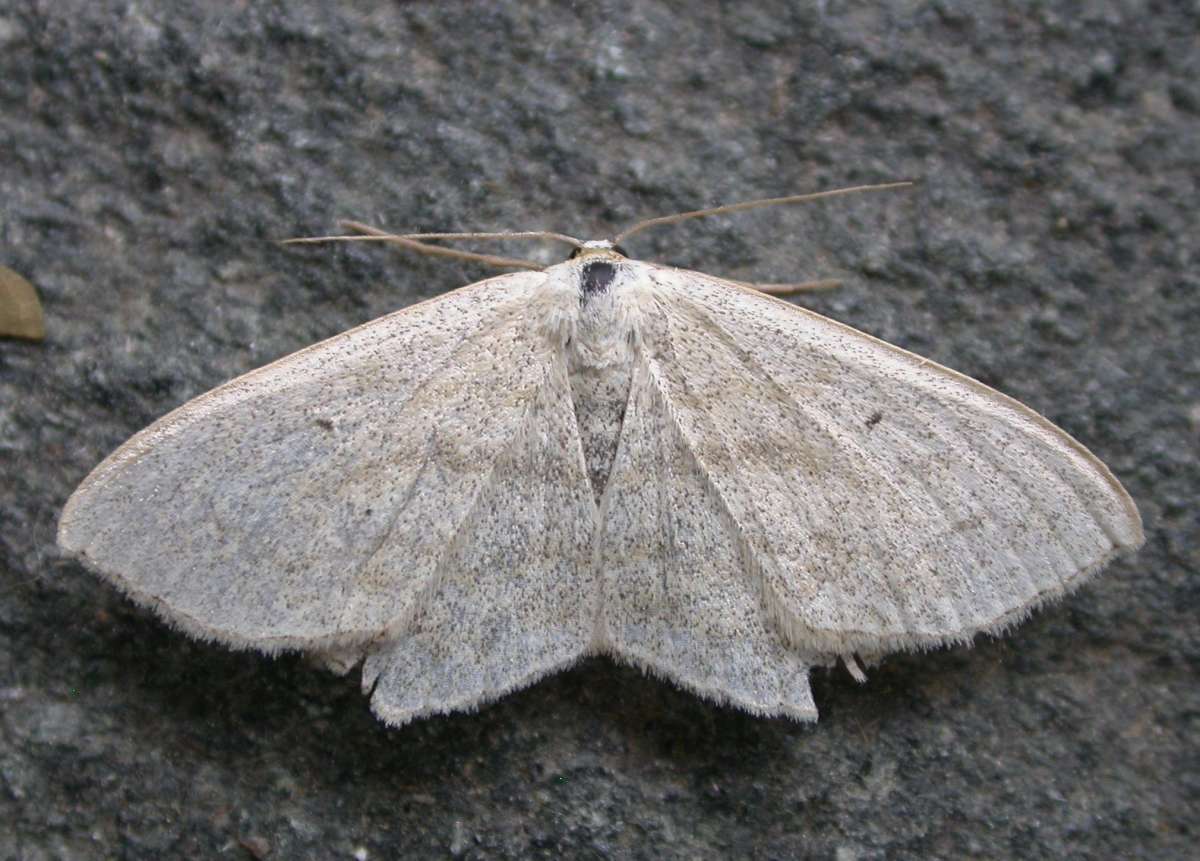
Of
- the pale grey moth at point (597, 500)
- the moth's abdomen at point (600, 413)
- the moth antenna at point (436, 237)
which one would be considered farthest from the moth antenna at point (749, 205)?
the moth's abdomen at point (600, 413)

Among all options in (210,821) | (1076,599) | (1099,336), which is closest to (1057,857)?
(1076,599)

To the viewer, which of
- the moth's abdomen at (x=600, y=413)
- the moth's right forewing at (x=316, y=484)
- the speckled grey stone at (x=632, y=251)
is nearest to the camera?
the moth's right forewing at (x=316, y=484)

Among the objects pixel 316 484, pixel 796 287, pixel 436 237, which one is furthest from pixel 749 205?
pixel 316 484

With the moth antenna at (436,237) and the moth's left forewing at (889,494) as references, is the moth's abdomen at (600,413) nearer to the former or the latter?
the moth's left forewing at (889,494)

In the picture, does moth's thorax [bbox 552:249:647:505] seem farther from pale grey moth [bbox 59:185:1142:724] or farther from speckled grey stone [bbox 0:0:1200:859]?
speckled grey stone [bbox 0:0:1200:859]

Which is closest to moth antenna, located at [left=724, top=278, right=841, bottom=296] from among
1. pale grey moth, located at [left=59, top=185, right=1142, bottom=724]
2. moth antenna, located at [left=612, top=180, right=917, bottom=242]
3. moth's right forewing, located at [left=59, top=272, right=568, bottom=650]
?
moth antenna, located at [left=612, top=180, right=917, bottom=242]

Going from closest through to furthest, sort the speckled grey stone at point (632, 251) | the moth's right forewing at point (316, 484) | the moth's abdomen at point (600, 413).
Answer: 1. the moth's right forewing at point (316, 484)
2. the moth's abdomen at point (600, 413)
3. the speckled grey stone at point (632, 251)
